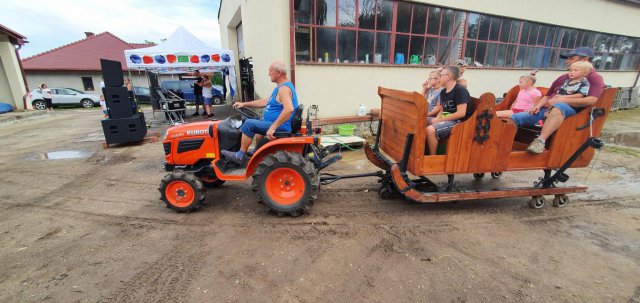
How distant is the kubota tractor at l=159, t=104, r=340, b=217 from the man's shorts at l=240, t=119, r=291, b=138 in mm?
125

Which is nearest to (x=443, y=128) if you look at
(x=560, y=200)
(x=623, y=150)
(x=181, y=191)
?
(x=560, y=200)

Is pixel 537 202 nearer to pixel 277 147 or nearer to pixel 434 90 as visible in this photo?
pixel 434 90

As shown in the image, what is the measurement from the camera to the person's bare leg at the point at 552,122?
3.16 metres

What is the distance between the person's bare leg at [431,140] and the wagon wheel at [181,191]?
2746 mm

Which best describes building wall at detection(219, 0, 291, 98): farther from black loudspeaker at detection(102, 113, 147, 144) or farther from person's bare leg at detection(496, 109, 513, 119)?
person's bare leg at detection(496, 109, 513, 119)

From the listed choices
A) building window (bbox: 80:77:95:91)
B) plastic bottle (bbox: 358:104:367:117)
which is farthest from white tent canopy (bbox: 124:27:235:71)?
building window (bbox: 80:77:95:91)

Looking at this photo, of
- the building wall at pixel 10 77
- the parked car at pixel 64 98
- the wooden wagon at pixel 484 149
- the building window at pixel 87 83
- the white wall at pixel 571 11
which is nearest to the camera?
the wooden wagon at pixel 484 149

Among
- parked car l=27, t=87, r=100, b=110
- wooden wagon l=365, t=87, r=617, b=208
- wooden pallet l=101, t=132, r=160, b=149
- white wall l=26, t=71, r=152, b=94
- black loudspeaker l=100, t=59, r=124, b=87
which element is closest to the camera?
wooden wagon l=365, t=87, r=617, b=208

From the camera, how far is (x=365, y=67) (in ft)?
25.0

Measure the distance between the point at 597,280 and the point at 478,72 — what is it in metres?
8.34

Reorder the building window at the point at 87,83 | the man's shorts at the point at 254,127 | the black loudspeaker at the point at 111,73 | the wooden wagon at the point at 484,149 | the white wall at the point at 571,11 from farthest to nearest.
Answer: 1. the building window at the point at 87,83
2. the white wall at the point at 571,11
3. the black loudspeaker at the point at 111,73
4. the man's shorts at the point at 254,127
5. the wooden wagon at the point at 484,149

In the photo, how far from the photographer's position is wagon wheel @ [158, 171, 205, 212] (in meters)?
3.31

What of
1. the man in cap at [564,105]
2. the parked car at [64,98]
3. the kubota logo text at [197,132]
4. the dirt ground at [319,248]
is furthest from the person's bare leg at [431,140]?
the parked car at [64,98]

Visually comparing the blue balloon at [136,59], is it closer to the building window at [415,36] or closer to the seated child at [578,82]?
the building window at [415,36]
